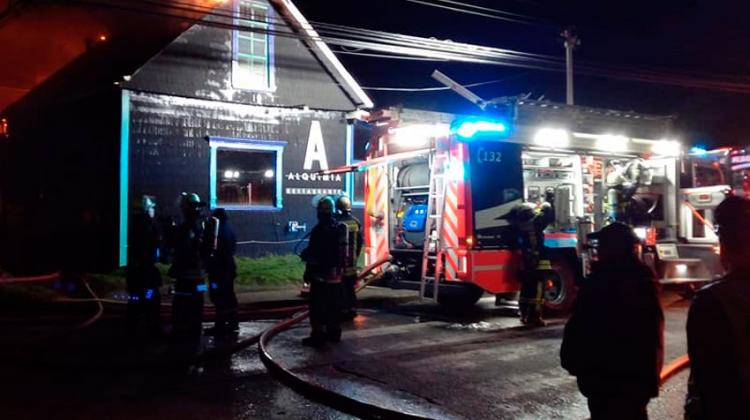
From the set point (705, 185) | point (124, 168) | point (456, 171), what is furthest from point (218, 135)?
point (705, 185)

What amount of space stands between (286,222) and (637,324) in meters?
13.7

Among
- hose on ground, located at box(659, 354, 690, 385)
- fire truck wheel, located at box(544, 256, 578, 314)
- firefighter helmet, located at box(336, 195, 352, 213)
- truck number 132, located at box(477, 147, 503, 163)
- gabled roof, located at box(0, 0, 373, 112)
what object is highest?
gabled roof, located at box(0, 0, 373, 112)

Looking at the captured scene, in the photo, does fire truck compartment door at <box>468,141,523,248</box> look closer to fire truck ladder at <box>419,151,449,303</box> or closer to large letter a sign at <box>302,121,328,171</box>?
fire truck ladder at <box>419,151,449,303</box>

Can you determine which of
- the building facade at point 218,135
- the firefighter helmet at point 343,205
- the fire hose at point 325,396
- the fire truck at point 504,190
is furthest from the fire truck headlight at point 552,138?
the building facade at point 218,135

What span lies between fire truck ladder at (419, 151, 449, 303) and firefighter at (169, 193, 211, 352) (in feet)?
10.0

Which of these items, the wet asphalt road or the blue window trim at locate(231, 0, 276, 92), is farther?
the blue window trim at locate(231, 0, 276, 92)

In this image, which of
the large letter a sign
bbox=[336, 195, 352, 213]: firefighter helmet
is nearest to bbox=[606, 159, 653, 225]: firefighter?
bbox=[336, 195, 352, 213]: firefighter helmet

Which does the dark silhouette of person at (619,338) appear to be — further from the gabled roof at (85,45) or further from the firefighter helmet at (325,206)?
the gabled roof at (85,45)

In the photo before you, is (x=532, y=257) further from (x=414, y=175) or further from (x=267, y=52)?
(x=267, y=52)

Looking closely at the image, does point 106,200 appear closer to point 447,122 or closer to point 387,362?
point 447,122

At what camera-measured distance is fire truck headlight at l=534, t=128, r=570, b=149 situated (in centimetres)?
962

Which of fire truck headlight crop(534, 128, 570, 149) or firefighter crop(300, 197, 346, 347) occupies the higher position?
fire truck headlight crop(534, 128, 570, 149)

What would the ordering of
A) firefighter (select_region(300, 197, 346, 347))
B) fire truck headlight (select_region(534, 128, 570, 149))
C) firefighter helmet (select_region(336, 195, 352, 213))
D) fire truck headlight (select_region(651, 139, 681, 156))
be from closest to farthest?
1. firefighter (select_region(300, 197, 346, 347))
2. firefighter helmet (select_region(336, 195, 352, 213))
3. fire truck headlight (select_region(534, 128, 570, 149))
4. fire truck headlight (select_region(651, 139, 681, 156))

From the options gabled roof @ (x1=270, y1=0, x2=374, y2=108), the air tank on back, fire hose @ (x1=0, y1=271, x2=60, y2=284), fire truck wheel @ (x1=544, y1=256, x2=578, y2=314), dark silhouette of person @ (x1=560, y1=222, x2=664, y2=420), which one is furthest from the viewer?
gabled roof @ (x1=270, y1=0, x2=374, y2=108)
